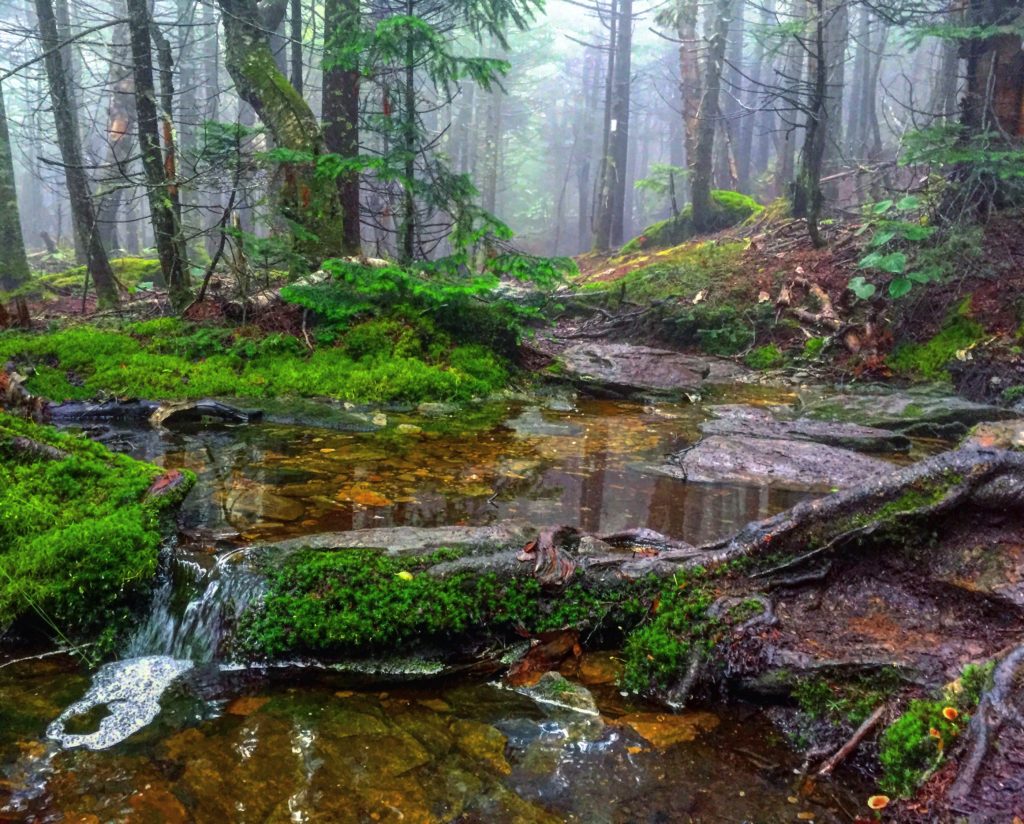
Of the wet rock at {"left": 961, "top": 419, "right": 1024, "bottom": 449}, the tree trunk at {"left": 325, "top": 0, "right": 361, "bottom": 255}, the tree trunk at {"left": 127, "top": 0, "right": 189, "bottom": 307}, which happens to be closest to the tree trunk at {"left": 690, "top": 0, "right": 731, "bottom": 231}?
the tree trunk at {"left": 325, "top": 0, "right": 361, "bottom": 255}

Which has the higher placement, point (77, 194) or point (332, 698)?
point (77, 194)

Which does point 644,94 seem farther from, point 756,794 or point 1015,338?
point 756,794

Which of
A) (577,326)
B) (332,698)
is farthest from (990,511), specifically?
(577,326)

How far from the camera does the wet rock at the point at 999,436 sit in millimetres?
5008

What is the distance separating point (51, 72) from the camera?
1260 cm

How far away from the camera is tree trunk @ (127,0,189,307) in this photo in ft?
30.2

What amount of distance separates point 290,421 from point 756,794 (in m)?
6.12

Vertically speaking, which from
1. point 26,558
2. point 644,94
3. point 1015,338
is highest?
point 644,94

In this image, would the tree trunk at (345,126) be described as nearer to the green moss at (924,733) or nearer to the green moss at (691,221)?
the green moss at (924,733)

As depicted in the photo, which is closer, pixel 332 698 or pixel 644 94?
pixel 332 698

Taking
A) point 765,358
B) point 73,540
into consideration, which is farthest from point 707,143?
point 73,540

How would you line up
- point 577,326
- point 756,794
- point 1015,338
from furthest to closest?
point 577,326
point 1015,338
point 756,794

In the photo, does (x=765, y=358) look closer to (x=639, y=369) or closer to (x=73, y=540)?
(x=639, y=369)

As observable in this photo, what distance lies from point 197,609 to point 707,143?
724 inches
